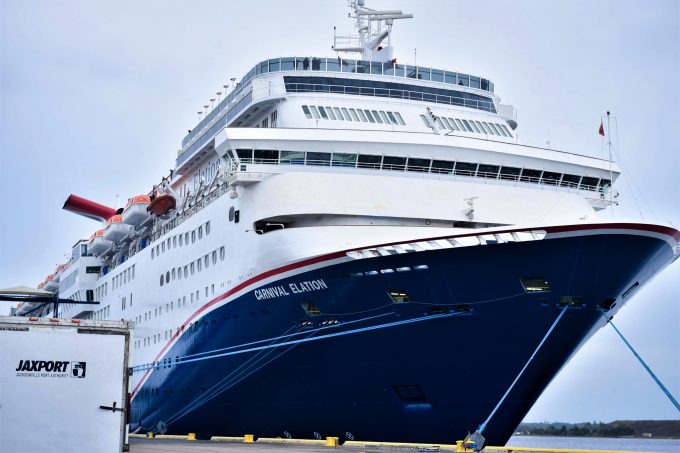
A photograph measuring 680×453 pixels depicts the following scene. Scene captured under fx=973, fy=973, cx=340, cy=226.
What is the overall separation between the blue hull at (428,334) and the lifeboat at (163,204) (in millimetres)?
11231

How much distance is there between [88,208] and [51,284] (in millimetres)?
10931

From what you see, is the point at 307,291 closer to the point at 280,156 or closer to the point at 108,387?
the point at 280,156

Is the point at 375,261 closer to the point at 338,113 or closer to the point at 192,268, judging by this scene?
the point at 338,113

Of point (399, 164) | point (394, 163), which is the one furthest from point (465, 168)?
point (394, 163)

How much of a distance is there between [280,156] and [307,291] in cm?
448

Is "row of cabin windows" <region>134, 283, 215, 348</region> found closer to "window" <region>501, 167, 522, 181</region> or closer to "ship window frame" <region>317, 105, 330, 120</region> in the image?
"ship window frame" <region>317, 105, 330, 120</region>

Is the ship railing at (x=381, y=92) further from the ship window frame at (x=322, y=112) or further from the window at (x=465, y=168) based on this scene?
the window at (x=465, y=168)

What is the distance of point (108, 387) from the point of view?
14.9 meters

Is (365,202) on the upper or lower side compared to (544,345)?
upper

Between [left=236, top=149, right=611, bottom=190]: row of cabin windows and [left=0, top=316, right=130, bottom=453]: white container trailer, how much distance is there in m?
11.9

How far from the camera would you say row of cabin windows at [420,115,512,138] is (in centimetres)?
2972

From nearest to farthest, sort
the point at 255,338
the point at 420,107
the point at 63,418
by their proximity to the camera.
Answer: the point at 63,418 < the point at 255,338 < the point at 420,107

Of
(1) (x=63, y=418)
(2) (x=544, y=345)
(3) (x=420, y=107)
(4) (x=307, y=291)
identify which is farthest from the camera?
(3) (x=420, y=107)

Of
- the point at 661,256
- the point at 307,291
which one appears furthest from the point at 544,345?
the point at 307,291
